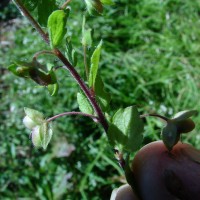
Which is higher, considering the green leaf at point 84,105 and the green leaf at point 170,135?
the green leaf at point 84,105

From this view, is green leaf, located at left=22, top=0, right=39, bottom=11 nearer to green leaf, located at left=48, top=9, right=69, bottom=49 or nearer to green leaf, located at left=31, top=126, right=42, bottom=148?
green leaf, located at left=48, top=9, right=69, bottom=49

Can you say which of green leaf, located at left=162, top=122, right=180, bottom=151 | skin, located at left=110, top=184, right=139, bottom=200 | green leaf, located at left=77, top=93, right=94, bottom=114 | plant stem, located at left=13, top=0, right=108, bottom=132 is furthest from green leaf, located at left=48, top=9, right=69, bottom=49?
skin, located at left=110, top=184, right=139, bottom=200

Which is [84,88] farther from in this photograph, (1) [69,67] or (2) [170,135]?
(2) [170,135]

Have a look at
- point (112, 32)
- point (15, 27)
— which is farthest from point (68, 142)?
point (15, 27)

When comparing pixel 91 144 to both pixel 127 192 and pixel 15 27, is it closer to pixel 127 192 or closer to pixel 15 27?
pixel 127 192

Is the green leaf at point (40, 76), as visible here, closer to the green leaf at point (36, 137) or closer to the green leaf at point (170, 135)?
the green leaf at point (36, 137)

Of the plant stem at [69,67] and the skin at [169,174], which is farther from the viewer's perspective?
the skin at [169,174]

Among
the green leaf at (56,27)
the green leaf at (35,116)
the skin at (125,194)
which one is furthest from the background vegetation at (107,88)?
the green leaf at (56,27)

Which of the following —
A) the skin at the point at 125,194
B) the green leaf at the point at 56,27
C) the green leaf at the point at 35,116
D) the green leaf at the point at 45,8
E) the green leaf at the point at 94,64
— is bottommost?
the skin at the point at 125,194
